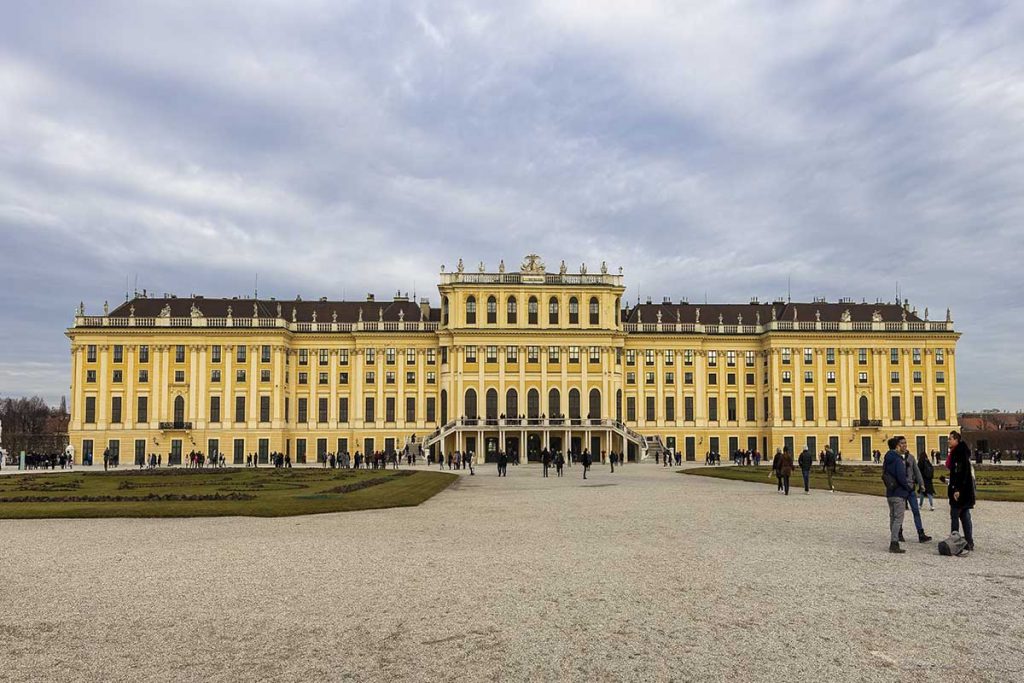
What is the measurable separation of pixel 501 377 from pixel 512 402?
285 cm

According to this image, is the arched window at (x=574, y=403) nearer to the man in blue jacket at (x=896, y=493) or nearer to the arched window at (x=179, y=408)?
the arched window at (x=179, y=408)

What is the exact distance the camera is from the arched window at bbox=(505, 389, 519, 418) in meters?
91.9

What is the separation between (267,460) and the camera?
89875mm

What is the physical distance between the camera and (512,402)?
3637 inches

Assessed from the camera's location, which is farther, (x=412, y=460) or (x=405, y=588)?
(x=412, y=460)

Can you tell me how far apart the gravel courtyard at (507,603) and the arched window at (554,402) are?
68.8 m

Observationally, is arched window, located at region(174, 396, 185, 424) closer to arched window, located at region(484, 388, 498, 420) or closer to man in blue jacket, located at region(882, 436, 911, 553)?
arched window, located at region(484, 388, 498, 420)

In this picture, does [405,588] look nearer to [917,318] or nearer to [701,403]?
[701,403]

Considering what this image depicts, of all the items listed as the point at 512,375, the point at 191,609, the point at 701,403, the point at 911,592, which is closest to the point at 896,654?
the point at 911,592

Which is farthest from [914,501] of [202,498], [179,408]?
[179,408]

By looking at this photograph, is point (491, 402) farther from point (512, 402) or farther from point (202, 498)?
point (202, 498)

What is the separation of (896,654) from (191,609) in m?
9.36

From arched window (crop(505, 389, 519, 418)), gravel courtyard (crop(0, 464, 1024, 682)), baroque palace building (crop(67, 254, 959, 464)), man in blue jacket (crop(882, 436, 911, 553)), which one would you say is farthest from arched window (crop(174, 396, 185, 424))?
man in blue jacket (crop(882, 436, 911, 553))

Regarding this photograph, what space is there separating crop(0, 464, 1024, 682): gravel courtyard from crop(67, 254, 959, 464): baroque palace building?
2625 inches
